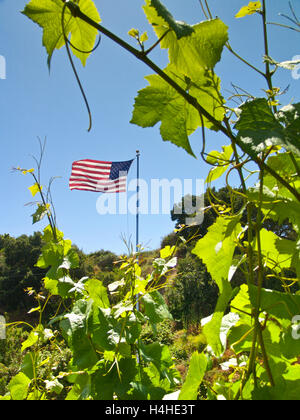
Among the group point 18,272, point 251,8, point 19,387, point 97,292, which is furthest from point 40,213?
point 18,272

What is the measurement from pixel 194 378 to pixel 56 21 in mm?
477

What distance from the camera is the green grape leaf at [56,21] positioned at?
1.04 ft

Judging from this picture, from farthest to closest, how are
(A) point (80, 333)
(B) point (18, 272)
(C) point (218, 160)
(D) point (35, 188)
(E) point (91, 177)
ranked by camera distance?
1. (B) point (18, 272)
2. (E) point (91, 177)
3. (D) point (35, 188)
4. (A) point (80, 333)
5. (C) point (218, 160)

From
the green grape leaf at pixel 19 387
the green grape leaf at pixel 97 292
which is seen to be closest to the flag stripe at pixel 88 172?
the green grape leaf at pixel 19 387

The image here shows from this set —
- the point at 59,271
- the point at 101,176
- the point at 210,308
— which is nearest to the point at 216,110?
the point at 59,271

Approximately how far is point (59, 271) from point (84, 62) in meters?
0.59

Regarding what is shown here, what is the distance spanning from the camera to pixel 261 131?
0.83 ft

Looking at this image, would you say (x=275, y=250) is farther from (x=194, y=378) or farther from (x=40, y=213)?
(x=40, y=213)

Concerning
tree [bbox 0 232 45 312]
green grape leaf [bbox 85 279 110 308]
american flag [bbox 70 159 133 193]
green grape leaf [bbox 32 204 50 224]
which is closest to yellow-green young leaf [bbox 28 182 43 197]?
green grape leaf [bbox 32 204 50 224]

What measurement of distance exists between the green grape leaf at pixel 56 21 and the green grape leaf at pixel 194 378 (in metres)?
0.42

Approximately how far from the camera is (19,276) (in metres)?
12.0

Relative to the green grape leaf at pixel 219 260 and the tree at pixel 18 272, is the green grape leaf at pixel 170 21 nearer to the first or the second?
the green grape leaf at pixel 219 260
